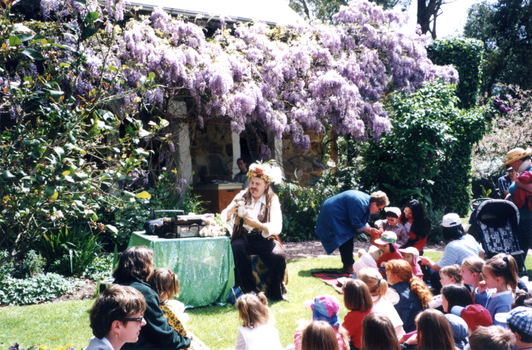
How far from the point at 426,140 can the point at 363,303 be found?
617 centimetres

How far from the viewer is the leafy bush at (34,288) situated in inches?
194

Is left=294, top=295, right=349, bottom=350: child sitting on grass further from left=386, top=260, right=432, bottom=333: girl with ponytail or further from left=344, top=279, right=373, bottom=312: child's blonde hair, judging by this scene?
left=386, top=260, right=432, bottom=333: girl with ponytail

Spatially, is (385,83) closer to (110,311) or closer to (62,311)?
(62,311)

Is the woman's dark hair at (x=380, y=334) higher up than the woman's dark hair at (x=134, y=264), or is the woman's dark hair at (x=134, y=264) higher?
the woman's dark hair at (x=134, y=264)

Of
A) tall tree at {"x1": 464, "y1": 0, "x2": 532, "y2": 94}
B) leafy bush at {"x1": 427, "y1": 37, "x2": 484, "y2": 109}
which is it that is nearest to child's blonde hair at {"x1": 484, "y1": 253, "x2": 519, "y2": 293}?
leafy bush at {"x1": 427, "y1": 37, "x2": 484, "y2": 109}

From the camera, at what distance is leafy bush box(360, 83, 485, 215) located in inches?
339

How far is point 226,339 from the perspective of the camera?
12.6 feet

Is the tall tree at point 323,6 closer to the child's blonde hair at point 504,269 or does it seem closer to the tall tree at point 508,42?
the tall tree at point 508,42

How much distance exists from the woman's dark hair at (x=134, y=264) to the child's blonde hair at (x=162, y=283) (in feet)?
0.83

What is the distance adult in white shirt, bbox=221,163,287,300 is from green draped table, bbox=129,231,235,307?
0.17 m

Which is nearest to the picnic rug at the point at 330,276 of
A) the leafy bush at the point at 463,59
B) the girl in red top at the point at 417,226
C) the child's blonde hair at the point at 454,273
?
the girl in red top at the point at 417,226

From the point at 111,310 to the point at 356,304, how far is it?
161 centimetres

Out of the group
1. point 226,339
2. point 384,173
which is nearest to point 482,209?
point 226,339

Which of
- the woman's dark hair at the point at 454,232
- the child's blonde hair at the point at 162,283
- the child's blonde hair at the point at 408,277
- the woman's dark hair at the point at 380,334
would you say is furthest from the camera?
the woman's dark hair at the point at 454,232
